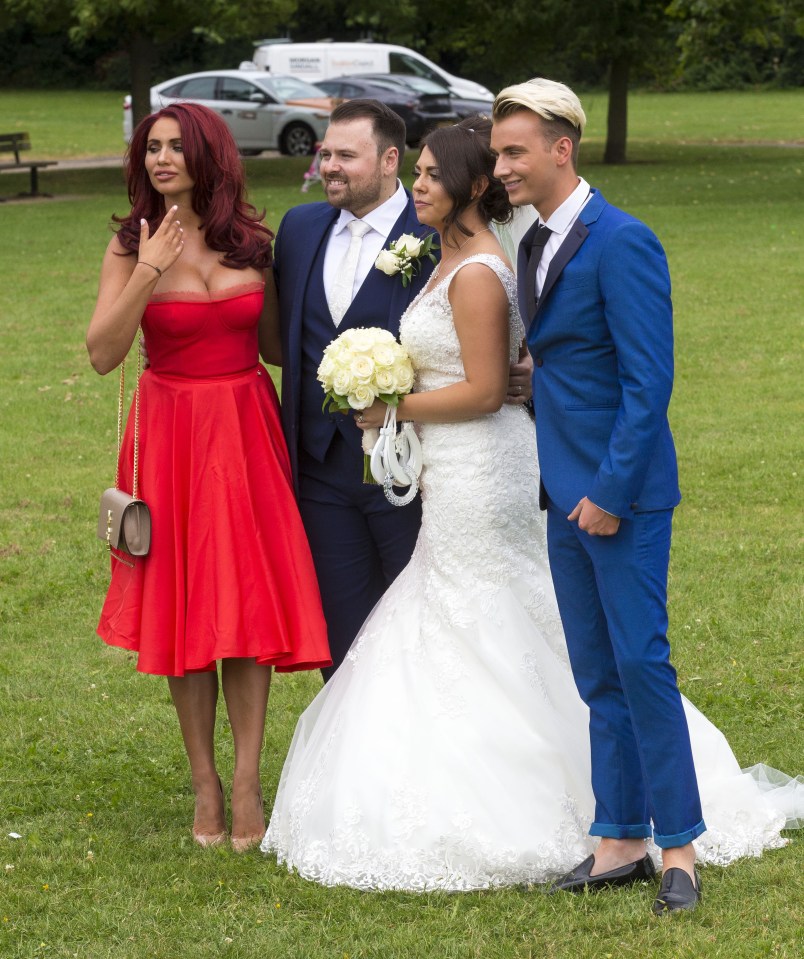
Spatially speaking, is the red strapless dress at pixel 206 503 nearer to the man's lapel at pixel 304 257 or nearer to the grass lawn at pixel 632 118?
the man's lapel at pixel 304 257

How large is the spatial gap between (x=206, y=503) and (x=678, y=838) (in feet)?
5.97

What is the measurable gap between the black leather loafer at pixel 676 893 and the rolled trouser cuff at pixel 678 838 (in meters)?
0.09

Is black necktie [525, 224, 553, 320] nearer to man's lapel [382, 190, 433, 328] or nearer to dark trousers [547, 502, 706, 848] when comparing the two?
dark trousers [547, 502, 706, 848]

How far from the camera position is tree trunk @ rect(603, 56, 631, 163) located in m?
29.4

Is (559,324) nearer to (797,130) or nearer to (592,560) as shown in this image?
(592,560)

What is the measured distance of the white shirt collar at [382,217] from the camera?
4824 mm

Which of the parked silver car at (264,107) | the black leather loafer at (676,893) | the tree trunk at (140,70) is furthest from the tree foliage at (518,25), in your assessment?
the black leather loafer at (676,893)

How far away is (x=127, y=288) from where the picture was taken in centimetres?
440

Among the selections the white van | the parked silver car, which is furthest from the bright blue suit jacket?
the white van

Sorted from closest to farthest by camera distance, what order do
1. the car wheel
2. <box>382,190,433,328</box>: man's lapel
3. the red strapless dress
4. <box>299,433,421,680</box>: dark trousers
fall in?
the red strapless dress < <box>382,190,433,328</box>: man's lapel < <box>299,433,421,680</box>: dark trousers < the car wheel

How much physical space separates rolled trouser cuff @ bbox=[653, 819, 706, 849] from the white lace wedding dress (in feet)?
1.18

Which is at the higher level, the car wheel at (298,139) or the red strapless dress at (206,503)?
the red strapless dress at (206,503)

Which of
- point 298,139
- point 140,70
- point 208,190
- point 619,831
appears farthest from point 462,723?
point 298,139

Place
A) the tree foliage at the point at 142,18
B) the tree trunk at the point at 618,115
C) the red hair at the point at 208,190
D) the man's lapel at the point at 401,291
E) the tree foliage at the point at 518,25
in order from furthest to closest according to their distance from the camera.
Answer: the tree trunk at the point at 618,115
the tree foliage at the point at 518,25
the tree foliage at the point at 142,18
the man's lapel at the point at 401,291
the red hair at the point at 208,190
